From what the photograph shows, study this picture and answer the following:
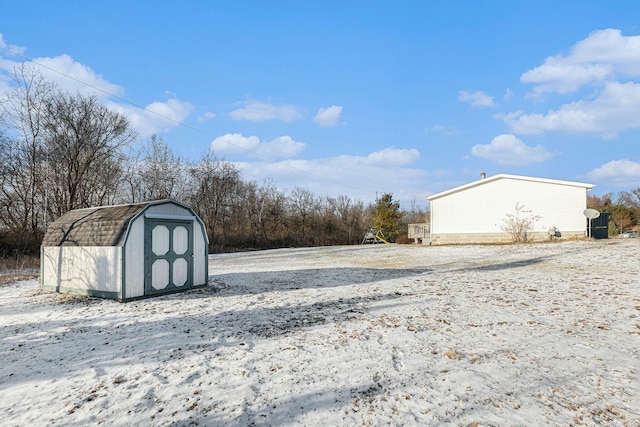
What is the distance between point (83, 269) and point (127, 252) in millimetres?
1721

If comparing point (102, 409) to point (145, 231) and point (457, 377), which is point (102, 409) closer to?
point (457, 377)

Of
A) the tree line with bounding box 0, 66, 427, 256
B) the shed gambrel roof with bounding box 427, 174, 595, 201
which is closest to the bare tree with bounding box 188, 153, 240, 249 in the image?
the tree line with bounding box 0, 66, 427, 256

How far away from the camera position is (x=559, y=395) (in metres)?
3.32

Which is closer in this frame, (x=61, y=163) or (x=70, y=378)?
(x=70, y=378)

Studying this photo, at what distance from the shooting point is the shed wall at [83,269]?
7758 mm

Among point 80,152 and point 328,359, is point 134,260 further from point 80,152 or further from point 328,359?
point 80,152

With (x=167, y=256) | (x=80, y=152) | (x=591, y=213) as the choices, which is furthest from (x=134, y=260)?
(x=591, y=213)

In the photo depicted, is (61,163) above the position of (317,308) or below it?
above

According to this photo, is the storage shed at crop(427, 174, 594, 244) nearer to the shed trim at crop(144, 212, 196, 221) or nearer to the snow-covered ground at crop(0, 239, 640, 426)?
the snow-covered ground at crop(0, 239, 640, 426)

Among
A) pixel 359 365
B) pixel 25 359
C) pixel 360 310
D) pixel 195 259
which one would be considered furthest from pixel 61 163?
pixel 359 365

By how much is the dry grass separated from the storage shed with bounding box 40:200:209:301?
396 centimetres

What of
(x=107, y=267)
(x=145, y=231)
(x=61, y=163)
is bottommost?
(x=107, y=267)

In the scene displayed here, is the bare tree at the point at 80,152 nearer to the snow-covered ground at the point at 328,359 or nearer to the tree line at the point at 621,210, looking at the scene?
the snow-covered ground at the point at 328,359

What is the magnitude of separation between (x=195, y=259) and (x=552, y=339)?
7988mm
